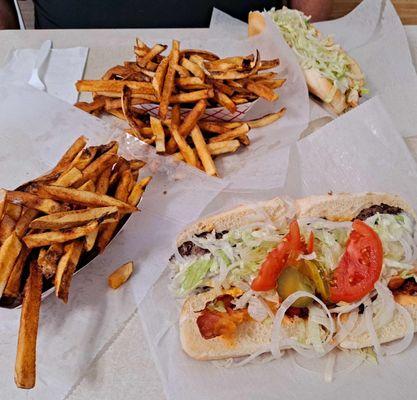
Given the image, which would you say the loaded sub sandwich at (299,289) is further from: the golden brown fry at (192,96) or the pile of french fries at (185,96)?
the golden brown fry at (192,96)

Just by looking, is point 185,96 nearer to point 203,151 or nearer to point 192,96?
point 192,96

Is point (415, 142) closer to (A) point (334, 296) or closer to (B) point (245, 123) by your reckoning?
(B) point (245, 123)

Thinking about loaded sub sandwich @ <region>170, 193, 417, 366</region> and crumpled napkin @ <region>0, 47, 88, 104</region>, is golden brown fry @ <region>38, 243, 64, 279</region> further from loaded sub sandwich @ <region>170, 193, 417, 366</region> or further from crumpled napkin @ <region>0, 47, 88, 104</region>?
crumpled napkin @ <region>0, 47, 88, 104</region>

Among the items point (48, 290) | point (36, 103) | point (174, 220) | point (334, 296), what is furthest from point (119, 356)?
point (36, 103)

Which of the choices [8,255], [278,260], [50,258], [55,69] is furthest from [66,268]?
[55,69]

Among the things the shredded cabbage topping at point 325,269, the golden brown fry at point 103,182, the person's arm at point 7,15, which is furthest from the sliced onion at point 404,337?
the person's arm at point 7,15

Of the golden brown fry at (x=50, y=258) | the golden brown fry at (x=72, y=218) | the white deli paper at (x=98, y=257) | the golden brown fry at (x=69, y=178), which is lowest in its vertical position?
the white deli paper at (x=98, y=257)
